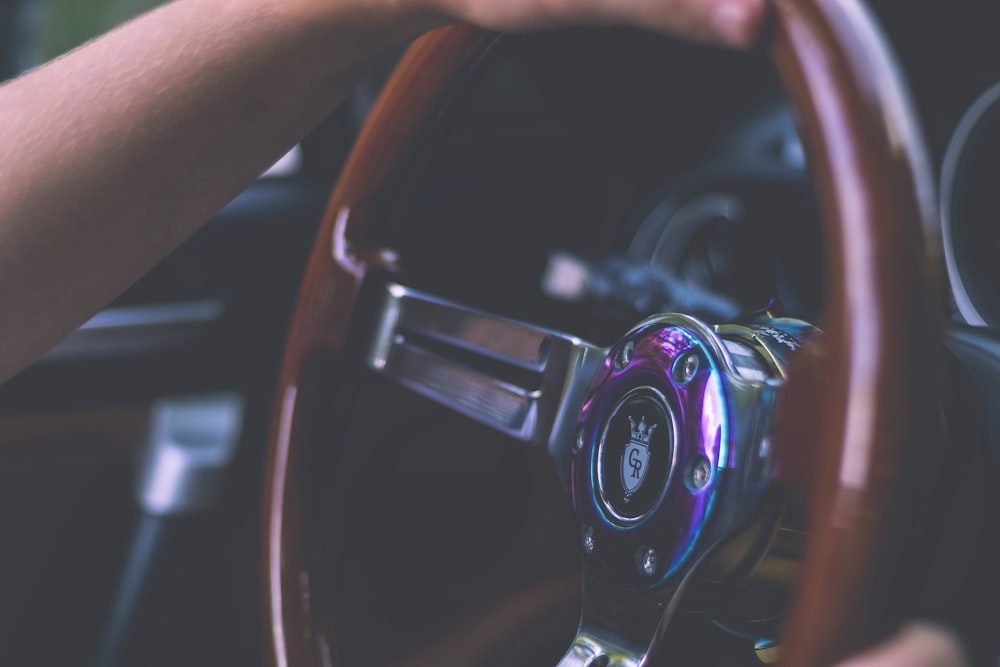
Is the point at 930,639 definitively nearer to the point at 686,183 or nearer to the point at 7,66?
the point at 686,183

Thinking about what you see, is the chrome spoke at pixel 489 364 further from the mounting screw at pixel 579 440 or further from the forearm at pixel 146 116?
the forearm at pixel 146 116

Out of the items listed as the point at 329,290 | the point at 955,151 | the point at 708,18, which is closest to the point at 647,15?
the point at 708,18

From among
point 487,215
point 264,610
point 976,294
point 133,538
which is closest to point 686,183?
point 487,215

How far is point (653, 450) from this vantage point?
19.8 inches

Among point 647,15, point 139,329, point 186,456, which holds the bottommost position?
point 186,456

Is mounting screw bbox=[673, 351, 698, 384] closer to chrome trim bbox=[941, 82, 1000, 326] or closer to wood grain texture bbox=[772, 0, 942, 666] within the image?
wood grain texture bbox=[772, 0, 942, 666]

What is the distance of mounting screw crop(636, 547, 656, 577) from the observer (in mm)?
487

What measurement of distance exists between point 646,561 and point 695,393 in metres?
0.08

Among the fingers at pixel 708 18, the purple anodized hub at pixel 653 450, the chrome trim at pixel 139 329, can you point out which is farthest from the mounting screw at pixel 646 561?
the chrome trim at pixel 139 329

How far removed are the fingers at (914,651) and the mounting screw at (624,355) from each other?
229 millimetres

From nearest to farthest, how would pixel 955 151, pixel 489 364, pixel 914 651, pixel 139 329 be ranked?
1. pixel 914 651
2. pixel 489 364
3. pixel 955 151
4. pixel 139 329

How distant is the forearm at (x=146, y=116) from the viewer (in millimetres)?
489

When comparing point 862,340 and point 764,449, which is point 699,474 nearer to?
point 764,449

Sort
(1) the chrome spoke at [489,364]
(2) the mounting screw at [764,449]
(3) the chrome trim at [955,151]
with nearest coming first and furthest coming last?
(2) the mounting screw at [764,449] → (1) the chrome spoke at [489,364] → (3) the chrome trim at [955,151]
